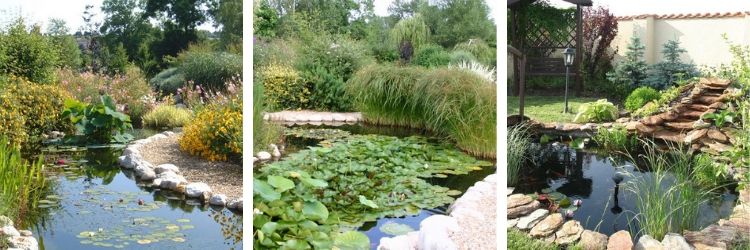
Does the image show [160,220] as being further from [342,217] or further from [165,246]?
[342,217]

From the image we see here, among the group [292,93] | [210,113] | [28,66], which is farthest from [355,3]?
[28,66]

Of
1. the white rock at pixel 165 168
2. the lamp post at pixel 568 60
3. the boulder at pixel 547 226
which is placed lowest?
the boulder at pixel 547 226

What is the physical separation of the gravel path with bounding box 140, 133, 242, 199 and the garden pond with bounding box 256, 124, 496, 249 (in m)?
0.17

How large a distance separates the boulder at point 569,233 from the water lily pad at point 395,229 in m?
0.91

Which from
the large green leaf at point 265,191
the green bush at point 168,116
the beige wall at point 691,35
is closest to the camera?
the large green leaf at point 265,191

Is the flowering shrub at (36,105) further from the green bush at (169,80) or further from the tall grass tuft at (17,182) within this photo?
the green bush at (169,80)

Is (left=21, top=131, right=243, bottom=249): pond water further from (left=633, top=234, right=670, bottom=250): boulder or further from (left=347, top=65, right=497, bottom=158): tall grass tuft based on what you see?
(left=633, top=234, right=670, bottom=250): boulder

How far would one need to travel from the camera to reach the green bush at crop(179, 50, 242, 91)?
463cm

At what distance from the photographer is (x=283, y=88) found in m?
4.70

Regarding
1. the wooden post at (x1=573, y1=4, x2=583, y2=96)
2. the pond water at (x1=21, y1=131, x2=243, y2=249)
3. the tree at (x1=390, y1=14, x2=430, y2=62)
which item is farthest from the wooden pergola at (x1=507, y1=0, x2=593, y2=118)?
the pond water at (x1=21, y1=131, x2=243, y2=249)

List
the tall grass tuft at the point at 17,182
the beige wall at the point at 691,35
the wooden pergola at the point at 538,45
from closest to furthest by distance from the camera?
the tall grass tuft at the point at 17,182
the beige wall at the point at 691,35
the wooden pergola at the point at 538,45

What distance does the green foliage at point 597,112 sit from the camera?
16.1ft

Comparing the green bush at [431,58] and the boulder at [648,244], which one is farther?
the green bush at [431,58]

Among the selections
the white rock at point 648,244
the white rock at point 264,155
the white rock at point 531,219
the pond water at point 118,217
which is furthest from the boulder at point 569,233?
the pond water at point 118,217
